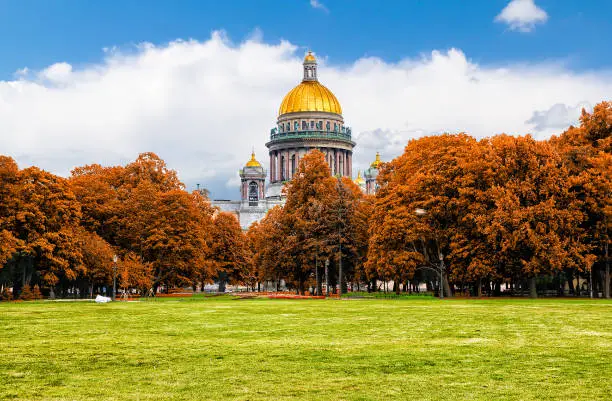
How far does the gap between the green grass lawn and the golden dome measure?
149282 mm

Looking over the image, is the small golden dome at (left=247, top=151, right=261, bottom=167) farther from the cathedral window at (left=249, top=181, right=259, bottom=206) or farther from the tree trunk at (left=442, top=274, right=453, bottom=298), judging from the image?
the tree trunk at (left=442, top=274, right=453, bottom=298)

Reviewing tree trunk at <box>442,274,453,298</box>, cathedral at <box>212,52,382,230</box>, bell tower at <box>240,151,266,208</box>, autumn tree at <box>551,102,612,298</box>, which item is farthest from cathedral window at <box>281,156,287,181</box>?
autumn tree at <box>551,102,612,298</box>

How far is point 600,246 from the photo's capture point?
193 ft

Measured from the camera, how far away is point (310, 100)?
180m

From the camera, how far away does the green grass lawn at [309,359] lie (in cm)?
1546

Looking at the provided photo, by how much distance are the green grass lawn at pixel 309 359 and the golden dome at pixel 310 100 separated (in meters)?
149

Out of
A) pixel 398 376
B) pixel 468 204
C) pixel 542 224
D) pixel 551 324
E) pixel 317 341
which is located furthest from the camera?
pixel 468 204

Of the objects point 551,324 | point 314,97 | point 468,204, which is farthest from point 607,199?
point 314,97

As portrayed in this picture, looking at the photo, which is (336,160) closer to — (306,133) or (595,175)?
(306,133)

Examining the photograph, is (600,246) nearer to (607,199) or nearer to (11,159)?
(607,199)

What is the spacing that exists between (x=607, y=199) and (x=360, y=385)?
45272 millimetres

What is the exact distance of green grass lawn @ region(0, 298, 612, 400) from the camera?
50.7 feet

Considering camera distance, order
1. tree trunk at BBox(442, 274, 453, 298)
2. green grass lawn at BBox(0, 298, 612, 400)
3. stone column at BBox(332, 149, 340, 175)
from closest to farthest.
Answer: green grass lawn at BBox(0, 298, 612, 400), tree trunk at BBox(442, 274, 453, 298), stone column at BBox(332, 149, 340, 175)

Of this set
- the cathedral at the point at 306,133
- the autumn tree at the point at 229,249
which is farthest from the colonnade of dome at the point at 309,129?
the autumn tree at the point at 229,249
